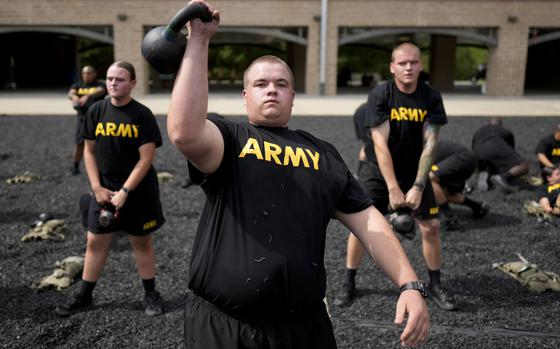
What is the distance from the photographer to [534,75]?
3534 cm

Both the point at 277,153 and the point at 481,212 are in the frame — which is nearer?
the point at 277,153

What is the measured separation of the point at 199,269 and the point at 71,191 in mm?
6288

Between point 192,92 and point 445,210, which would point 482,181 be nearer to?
point 445,210

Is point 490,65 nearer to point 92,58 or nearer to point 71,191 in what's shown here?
point 71,191

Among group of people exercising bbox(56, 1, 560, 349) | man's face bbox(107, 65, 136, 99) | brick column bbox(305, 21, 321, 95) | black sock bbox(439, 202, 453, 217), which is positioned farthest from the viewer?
brick column bbox(305, 21, 321, 95)

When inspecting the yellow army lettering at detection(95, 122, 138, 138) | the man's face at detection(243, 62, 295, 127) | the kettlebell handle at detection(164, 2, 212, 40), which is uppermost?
the kettlebell handle at detection(164, 2, 212, 40)

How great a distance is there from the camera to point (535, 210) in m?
6.72

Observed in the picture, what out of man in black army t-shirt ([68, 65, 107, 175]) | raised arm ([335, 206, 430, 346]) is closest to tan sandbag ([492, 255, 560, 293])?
raised arm ([335, 206, 430, 346])

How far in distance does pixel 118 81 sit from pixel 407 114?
2338 millimetres

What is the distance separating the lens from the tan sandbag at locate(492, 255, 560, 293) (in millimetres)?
4426

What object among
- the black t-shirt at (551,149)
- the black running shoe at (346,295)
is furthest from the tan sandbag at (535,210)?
the black running shoe at (346,295)

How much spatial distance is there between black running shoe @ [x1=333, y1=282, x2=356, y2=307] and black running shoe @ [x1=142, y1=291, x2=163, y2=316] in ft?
4.72

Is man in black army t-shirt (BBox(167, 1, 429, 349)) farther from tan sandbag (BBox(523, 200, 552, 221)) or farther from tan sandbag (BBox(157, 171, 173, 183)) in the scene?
tan sandbag (BBox(157, 171, 173, 183))

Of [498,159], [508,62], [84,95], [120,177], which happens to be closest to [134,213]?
[120,177]
